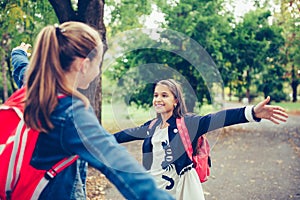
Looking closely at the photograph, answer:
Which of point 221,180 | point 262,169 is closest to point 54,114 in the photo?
point 221,180

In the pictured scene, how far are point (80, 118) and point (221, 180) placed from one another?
7313 mm

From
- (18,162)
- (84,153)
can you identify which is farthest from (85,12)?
(84,153)

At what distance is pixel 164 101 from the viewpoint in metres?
3.75

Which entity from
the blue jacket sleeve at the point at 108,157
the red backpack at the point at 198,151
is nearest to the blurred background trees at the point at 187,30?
the red backpack at the point at 198,151

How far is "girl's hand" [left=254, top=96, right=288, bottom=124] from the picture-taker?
89.1 inches

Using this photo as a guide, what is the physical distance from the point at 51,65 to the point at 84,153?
39cm

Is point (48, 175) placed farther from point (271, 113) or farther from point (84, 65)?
point (271, 113)

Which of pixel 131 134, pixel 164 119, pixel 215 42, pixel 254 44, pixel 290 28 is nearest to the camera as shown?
pixel 131 134

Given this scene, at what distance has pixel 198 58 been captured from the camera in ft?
19.1

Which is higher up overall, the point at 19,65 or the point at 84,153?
the point at 19,65

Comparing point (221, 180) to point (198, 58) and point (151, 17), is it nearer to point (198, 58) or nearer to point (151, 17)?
Answer: point (198, 58)

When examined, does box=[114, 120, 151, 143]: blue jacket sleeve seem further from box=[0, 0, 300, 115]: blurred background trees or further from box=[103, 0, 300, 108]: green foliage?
box=[103, 0, 300, 108]: green foliage

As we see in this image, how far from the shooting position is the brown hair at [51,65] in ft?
5.20

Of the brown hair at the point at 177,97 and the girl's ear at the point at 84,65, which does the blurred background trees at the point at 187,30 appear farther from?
the girl's ear at the point at 84,65
